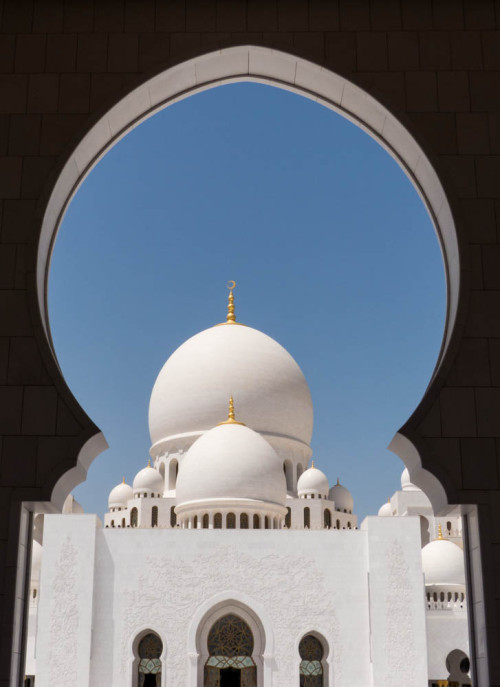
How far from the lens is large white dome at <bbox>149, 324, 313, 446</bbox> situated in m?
21.3

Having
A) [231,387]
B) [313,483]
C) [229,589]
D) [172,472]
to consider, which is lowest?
[229,589]

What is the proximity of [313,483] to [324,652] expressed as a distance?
22.4 ft

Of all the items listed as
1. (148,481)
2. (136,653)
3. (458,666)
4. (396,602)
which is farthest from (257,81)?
(458,666)

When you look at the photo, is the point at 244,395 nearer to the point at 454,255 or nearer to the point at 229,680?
the point at 229,680

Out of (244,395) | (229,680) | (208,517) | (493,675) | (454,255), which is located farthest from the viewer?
(244,395)

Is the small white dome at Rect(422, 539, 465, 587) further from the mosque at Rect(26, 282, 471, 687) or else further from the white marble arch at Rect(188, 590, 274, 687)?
the white marble arch at Rect(188, 590, 274, 687)

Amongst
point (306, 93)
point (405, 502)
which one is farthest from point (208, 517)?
point (306, 93)

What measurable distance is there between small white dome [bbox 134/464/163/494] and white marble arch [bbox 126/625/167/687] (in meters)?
6.61

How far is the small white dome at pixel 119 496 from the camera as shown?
24.8 m

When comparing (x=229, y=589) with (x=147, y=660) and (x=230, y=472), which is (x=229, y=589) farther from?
(x=230, y=472)

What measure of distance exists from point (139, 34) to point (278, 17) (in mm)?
665

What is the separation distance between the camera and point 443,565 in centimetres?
2205

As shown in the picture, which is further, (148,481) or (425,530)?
(425,530)

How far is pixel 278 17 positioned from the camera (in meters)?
4.11
